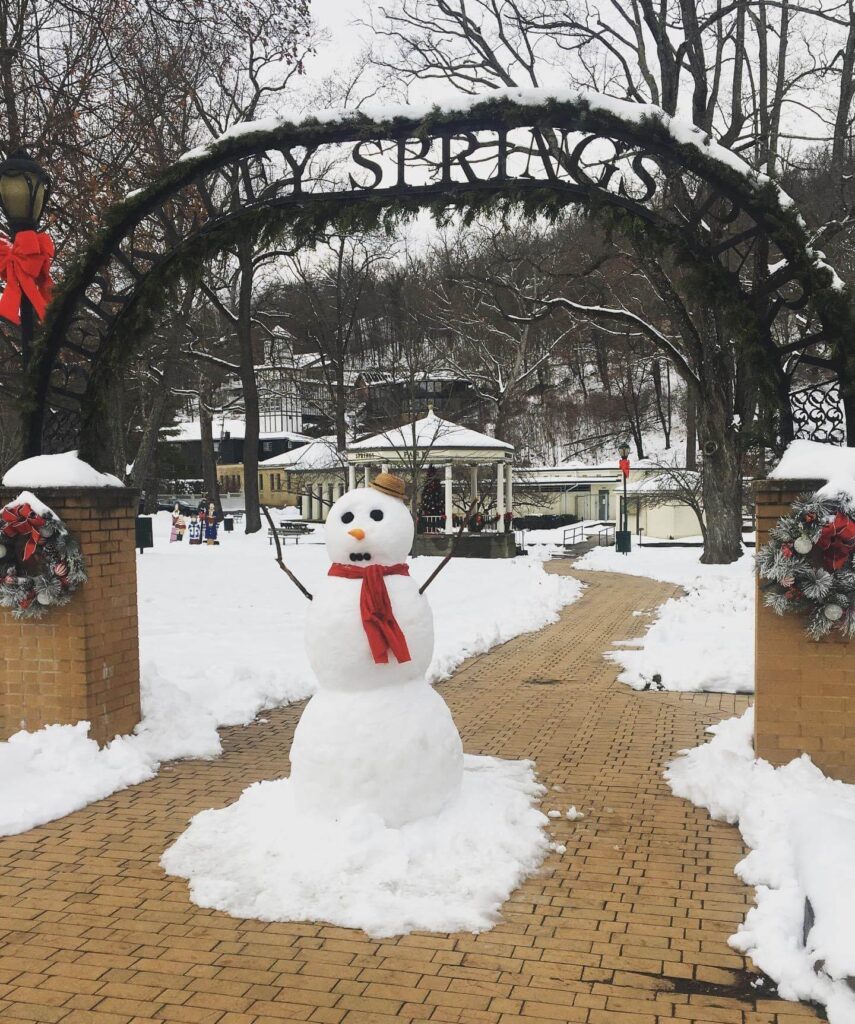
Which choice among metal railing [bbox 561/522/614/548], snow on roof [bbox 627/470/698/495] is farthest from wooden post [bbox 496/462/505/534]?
snow on roof [bbox 627/470/698/495]

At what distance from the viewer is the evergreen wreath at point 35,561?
6223mm

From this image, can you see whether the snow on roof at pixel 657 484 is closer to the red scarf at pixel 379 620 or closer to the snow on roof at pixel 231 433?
the red scarf at pixel 379 620

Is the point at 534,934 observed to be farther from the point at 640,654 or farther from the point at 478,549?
the point at 478,549

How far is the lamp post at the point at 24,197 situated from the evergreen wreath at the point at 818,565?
5.43 m

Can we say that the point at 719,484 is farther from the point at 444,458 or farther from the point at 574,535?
the point at 574,535

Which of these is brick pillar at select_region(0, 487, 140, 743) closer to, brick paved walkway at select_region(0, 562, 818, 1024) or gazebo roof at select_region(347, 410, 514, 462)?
brick paved walkway at select_region(0, 562, 818, 1024)

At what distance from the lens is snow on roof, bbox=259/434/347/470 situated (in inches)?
1393

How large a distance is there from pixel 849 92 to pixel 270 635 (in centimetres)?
1567

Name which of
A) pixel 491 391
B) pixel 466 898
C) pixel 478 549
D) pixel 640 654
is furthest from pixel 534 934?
Result: pixel 491 391

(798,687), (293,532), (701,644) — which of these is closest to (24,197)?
(798,687)

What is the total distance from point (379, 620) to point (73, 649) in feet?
8.58

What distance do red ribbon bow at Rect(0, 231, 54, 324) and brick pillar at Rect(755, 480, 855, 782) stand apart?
17.2 ft

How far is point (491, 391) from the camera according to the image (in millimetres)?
39406

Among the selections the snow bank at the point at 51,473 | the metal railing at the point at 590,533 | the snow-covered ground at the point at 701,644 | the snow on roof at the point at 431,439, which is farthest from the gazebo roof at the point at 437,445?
the snow bank at the point at 51,473
